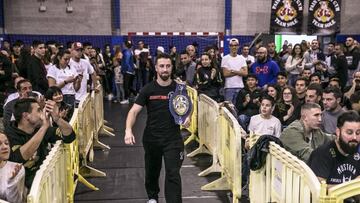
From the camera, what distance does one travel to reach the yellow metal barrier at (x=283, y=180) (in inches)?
131

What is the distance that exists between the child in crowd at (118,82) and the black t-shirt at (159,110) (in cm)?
952

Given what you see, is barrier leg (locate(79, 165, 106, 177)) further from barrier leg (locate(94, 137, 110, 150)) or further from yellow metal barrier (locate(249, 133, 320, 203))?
yellow metal barrier (locate(249, 133, 320, 203))

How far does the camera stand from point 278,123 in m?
6.02

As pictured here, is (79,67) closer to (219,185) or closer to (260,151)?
(219,185)

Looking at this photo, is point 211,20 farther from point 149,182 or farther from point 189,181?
point 149,182

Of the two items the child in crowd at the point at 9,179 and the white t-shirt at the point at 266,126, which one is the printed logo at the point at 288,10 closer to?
the white t-shirt at the point at 266,126

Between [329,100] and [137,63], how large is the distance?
380 inches

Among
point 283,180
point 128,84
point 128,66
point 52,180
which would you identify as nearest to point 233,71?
point 283,180

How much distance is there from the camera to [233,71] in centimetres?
896

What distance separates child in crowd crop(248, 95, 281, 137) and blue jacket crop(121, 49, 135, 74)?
8.53m

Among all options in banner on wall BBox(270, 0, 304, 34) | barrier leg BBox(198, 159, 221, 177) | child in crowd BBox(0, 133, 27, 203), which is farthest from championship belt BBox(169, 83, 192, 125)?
banner on wall BBox(270, 0, 304, 34)

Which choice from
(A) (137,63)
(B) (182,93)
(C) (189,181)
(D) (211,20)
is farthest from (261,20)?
(B) (182,93)

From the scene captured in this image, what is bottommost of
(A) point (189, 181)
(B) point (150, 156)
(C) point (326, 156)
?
(A) point (189, 181)

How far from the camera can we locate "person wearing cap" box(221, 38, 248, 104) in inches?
354
